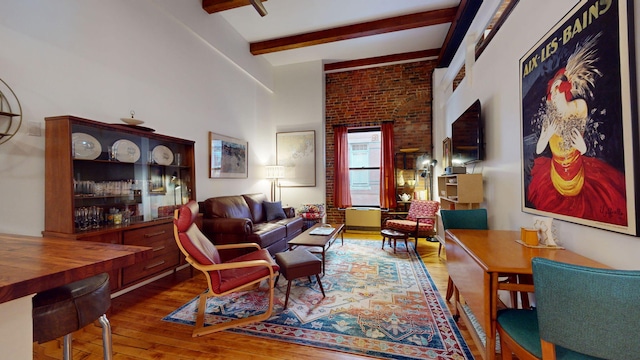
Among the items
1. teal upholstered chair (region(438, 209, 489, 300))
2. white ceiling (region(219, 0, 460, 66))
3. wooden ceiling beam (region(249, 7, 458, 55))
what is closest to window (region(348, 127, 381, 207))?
white ceiling (region(219, 0, 460, 66))

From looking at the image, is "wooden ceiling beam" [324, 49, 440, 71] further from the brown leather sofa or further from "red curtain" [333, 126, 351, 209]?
the brown leather sofa

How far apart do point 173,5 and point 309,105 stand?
→ 10.2 feet

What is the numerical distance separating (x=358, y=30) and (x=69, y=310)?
5.00m

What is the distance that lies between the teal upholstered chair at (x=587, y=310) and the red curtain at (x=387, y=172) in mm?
4648

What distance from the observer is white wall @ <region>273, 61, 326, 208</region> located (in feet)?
18.7

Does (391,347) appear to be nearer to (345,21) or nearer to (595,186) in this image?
(595,186)

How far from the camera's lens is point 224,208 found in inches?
144

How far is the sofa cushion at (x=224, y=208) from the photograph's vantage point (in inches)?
140

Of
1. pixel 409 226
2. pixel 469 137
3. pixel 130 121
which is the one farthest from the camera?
pixel 409 226

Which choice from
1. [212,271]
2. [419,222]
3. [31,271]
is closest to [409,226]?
[419,222]

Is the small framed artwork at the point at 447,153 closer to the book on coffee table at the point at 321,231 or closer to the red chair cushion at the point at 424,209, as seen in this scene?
the red chair cushion at the point at 424,209

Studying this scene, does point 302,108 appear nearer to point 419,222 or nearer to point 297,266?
point 419,222

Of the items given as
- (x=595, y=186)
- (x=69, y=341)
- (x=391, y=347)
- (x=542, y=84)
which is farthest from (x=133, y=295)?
(x=542, y=84)

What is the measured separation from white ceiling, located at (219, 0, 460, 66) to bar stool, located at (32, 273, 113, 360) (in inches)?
167
